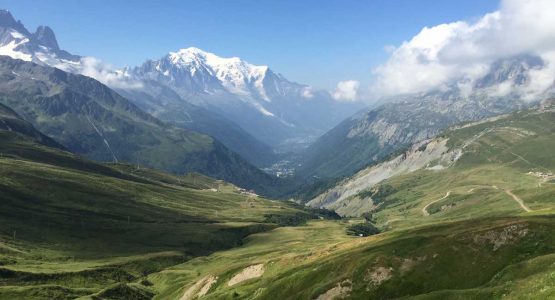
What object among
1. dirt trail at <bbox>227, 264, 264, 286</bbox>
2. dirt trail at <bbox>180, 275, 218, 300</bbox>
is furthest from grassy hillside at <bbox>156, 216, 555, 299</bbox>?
dirt trail at <bbox>180, 275, 218, 300</bbox>

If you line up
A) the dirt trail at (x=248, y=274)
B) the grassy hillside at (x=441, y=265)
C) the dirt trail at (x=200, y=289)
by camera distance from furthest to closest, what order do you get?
the dirt trail at (x=200, y=289), the dirt trail at (x=248, y=274), the grassy hillside at (x=441, y=265)

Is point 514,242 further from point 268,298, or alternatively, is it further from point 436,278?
point 268,298

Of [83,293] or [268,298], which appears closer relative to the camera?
[268,298]

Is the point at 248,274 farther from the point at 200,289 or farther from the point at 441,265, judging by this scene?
the point at 441,265

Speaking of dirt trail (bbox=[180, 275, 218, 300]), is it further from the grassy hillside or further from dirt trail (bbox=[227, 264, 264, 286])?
the grassy hillside

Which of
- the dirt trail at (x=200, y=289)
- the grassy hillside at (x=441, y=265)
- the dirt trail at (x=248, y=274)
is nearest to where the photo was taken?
the grassy hillside at (x=441, y=265)

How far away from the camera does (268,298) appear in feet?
316

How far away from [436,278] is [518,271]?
493 inches

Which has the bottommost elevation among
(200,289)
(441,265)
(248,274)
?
(200,289)

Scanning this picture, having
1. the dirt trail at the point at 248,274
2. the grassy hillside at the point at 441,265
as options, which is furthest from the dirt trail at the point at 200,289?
the grassy hillside at the point at 441,265

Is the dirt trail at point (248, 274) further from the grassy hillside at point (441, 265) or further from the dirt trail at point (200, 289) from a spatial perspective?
the grassy hillside at point (441, 265)

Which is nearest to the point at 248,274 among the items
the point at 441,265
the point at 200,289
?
the point at 200,289

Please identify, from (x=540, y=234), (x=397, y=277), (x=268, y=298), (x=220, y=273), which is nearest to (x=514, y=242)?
(x=540, y=234)

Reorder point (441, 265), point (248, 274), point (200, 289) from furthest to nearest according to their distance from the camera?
point (200, 289) < point (248, 274) < point (441, 265)
